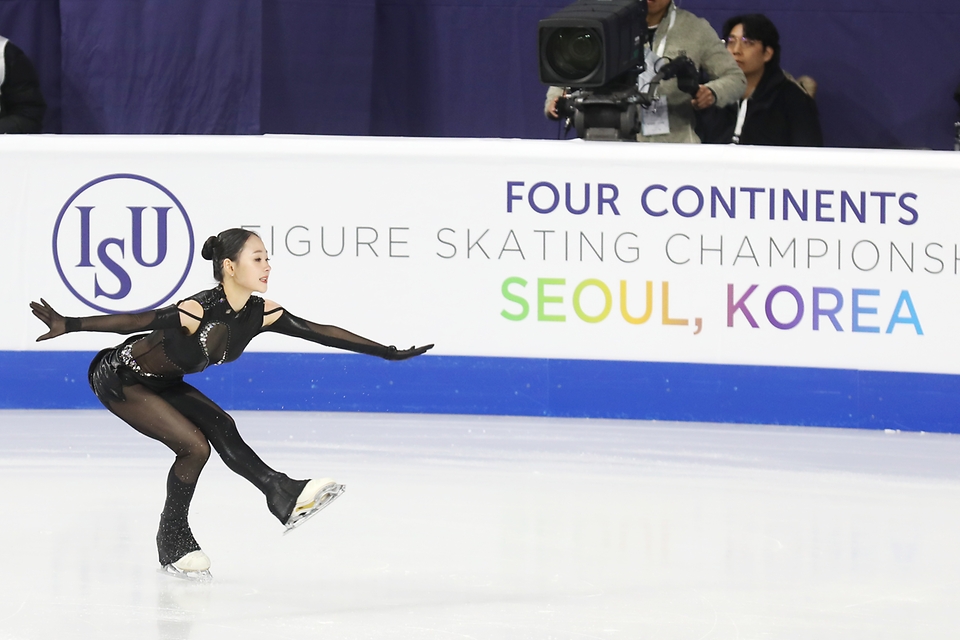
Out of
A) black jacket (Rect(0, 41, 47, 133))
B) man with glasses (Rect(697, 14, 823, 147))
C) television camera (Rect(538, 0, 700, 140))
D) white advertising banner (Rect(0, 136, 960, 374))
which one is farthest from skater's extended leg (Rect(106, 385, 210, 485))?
man with glasses (Rect(697, 14, 823, 147))

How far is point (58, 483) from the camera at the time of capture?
5.33 metres

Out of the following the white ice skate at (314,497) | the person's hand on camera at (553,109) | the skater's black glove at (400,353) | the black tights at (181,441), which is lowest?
the white ice skate at (314,497)

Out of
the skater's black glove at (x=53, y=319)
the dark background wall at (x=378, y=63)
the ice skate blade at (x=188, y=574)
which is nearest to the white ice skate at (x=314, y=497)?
the ice skate blade at (x=188, y=574)

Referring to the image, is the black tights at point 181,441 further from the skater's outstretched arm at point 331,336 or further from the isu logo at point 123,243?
the isu logo at point 123,243

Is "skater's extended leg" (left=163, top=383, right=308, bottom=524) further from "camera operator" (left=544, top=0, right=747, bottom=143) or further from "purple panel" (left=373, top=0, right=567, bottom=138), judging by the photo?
"purple panel" (left=373, top=0, right=567, bottom=138)

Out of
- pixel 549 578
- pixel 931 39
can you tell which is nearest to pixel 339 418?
pixel 549 578

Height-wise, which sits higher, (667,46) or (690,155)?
(667,46)

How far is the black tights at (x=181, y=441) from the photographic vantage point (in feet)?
13.7

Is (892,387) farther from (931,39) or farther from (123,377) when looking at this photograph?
(123,377)

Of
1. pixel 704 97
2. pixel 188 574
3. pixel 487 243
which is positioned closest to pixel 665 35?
pixel 704 97

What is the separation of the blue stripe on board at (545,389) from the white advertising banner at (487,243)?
65 millimetres

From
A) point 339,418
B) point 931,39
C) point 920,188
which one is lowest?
point 339,418

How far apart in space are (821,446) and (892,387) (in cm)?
50

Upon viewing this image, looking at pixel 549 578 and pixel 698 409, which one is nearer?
pixel 549 578
